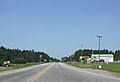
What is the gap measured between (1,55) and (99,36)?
89030 mm

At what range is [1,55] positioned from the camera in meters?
162

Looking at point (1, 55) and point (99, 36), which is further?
point (1, 55)

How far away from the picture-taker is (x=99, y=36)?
82875mm
